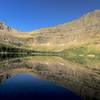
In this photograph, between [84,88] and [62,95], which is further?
[84,88]

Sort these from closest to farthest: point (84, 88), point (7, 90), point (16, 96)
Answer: point (16, 96) < point (7, 90) < point (84, 88)

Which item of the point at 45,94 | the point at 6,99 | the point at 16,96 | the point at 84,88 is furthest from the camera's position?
the point at 84,88

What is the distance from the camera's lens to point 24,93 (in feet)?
112

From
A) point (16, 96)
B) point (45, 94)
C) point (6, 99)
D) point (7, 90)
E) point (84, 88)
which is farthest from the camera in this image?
point (84, 88)

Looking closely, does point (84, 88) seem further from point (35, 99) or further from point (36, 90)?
point (35, 99)

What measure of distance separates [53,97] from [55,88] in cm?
704

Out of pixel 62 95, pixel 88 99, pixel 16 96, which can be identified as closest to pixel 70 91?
pixel 62 95

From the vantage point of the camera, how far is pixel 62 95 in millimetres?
33938

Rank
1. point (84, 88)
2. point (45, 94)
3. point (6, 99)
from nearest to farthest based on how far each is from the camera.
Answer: point (6, 99) < point (45, 94) < point (84, 88)

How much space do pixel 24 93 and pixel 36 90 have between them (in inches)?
149

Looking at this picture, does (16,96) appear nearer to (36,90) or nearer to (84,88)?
(36,90)

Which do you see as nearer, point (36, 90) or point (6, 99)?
point (6, 99)

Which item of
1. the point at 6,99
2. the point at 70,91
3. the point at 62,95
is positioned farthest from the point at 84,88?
the point at 6,99

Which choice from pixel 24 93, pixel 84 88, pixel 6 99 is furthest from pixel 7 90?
pixel 84 88
